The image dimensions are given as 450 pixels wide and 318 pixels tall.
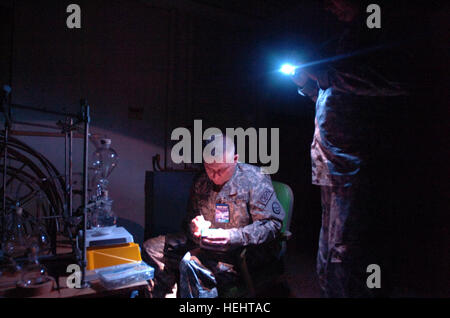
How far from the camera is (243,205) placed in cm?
223

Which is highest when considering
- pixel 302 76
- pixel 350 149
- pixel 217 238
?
pixel 302 76

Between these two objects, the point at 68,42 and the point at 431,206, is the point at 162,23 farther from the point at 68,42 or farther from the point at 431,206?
the point at 431,206

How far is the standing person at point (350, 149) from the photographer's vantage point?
170 cm

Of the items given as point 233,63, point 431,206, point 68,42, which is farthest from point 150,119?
point 431,206

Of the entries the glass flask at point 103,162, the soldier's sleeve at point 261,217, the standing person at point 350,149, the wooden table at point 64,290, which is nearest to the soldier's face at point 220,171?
the soldier's sleeve at point 261,217

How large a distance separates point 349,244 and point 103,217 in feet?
6.01

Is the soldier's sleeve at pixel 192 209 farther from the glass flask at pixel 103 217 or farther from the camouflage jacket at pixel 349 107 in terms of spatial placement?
the camouflage jacket at pixel 349 107

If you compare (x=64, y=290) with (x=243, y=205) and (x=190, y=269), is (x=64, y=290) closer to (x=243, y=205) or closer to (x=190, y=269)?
(x=190, y=269)

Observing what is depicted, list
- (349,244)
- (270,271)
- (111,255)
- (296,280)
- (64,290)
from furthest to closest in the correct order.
→ (296,280) → (270,271) → (111,255) → (349,244) → (64,290)

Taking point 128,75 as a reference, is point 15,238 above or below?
below

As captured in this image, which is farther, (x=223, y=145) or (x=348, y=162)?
(x=223, y=145)

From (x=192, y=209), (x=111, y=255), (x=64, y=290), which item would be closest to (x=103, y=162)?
(x=192, y=209)

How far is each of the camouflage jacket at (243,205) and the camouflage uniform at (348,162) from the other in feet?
1.43

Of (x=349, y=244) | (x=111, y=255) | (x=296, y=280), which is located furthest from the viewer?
(x=296, y=280)
